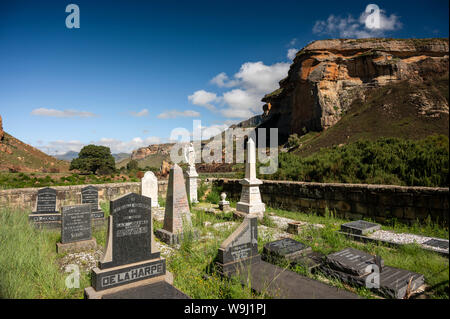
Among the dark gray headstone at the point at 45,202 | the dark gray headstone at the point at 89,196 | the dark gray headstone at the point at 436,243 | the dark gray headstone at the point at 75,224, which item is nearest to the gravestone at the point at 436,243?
the dark gray headstone at the point at 436,243

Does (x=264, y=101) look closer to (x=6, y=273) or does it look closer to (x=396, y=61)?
(x=396, y=61)

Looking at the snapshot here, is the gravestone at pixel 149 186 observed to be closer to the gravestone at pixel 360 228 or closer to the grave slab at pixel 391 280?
the gravestone at pixel 360 228

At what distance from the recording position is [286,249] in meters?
4.63

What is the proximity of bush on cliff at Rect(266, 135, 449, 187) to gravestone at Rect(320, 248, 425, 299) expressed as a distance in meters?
3.40

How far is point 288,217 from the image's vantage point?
804 centimetres

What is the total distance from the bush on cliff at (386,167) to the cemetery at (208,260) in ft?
5.57

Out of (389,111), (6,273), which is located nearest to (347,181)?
(6,273)

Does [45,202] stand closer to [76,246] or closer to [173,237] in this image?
[76,246]

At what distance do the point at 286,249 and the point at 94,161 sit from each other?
32.3m

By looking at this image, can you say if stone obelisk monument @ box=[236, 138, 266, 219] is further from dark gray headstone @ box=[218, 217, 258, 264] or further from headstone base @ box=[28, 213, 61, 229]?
headstone base @ box=[28, 213, 61, 229]

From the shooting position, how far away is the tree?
3055 centimetres

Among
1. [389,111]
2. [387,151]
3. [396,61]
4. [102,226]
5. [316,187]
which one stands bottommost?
[102,226]

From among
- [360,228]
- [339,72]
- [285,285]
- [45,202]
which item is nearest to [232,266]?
[285,285]

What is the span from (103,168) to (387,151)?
A: 31122 mm
